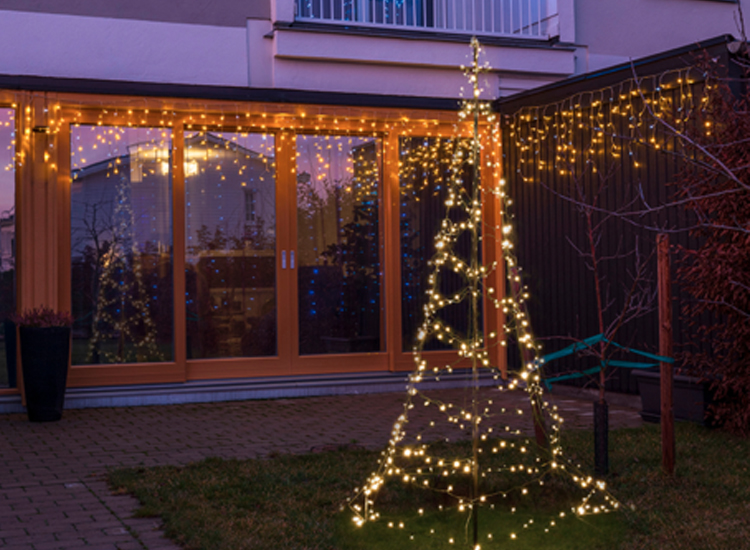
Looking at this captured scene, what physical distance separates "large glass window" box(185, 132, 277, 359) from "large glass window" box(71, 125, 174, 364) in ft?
0.81

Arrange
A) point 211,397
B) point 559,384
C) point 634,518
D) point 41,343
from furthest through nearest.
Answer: point 559,384
point 211,397
point 41,343
point 634,518

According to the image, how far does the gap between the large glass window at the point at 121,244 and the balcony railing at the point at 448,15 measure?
2.16 metres

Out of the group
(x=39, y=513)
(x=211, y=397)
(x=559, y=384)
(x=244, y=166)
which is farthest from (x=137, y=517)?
(x=559, y=384)

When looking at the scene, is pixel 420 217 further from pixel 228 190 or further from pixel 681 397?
pixel 681 397

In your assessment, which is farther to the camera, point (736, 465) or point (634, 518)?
point (736, 465)

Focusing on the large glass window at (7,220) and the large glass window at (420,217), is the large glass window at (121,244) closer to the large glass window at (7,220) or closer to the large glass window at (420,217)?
the large glass window at (7,220)

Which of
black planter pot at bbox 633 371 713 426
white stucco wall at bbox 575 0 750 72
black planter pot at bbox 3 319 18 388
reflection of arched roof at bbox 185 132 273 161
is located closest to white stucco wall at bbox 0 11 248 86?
reflection of arched roof at bbox 185 132 273 161

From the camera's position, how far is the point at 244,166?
7953mm

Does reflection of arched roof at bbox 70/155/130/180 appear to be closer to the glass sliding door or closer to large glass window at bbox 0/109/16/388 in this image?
large glass window at bbox 0/109/16/388

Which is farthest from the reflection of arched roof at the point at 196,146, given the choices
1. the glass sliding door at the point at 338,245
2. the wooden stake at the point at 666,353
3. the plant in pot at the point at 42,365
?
the wooden stake at the point at 666,353

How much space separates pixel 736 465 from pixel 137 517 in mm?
3261

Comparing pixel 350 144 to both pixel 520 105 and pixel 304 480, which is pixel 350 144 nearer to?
pixel 520 105

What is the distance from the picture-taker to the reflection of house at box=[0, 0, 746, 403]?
7.18 m

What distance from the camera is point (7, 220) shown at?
7.10 metres
